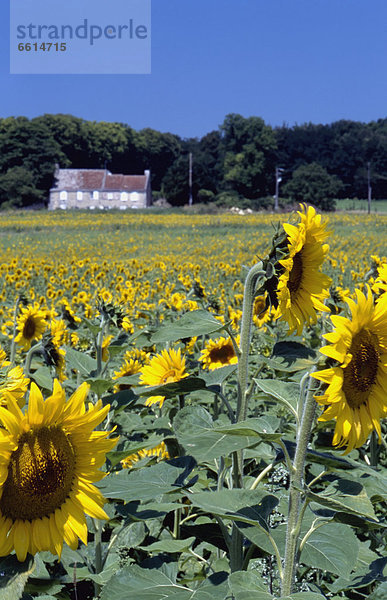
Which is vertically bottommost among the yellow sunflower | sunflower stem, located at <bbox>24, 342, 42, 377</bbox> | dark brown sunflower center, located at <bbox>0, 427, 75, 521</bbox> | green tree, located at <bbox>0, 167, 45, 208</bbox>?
sunflower stem, located at <bbox>24, 342, 42, 377</bbox>

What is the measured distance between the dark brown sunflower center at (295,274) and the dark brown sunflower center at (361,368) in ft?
1.19

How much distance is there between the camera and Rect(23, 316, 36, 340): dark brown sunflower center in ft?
11.8

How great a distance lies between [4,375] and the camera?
109 cm

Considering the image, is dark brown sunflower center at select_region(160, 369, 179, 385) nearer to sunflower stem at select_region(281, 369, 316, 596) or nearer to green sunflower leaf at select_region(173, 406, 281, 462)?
green sunflower leaf at select_region(173, 406, 281, 462)

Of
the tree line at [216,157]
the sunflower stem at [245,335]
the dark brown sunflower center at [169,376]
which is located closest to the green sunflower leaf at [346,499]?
the sunflower stem at [245,335]

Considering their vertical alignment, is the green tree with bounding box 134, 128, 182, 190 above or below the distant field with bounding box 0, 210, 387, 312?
above

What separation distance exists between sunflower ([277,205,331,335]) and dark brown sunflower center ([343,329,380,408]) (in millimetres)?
314

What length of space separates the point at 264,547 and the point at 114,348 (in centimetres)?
103

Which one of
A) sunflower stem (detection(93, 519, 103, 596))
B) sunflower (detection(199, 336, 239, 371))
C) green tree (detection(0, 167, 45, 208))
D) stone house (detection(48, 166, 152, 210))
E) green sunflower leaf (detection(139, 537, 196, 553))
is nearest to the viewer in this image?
green sunflower leaf (detection(139, 537, 196, 553))

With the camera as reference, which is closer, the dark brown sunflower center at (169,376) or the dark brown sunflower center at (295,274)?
the dark brown sunflower center at (295,274)

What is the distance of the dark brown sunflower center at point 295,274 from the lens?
1.40 metres

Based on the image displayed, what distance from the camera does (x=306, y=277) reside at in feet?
4.76

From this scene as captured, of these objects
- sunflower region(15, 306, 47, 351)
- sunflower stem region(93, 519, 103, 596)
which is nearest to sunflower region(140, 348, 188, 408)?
sunflower stem region(93, 519, 103, 596)

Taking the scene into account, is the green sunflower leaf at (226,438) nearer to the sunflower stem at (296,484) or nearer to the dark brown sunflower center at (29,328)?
the sunflower stem at (296,484)
